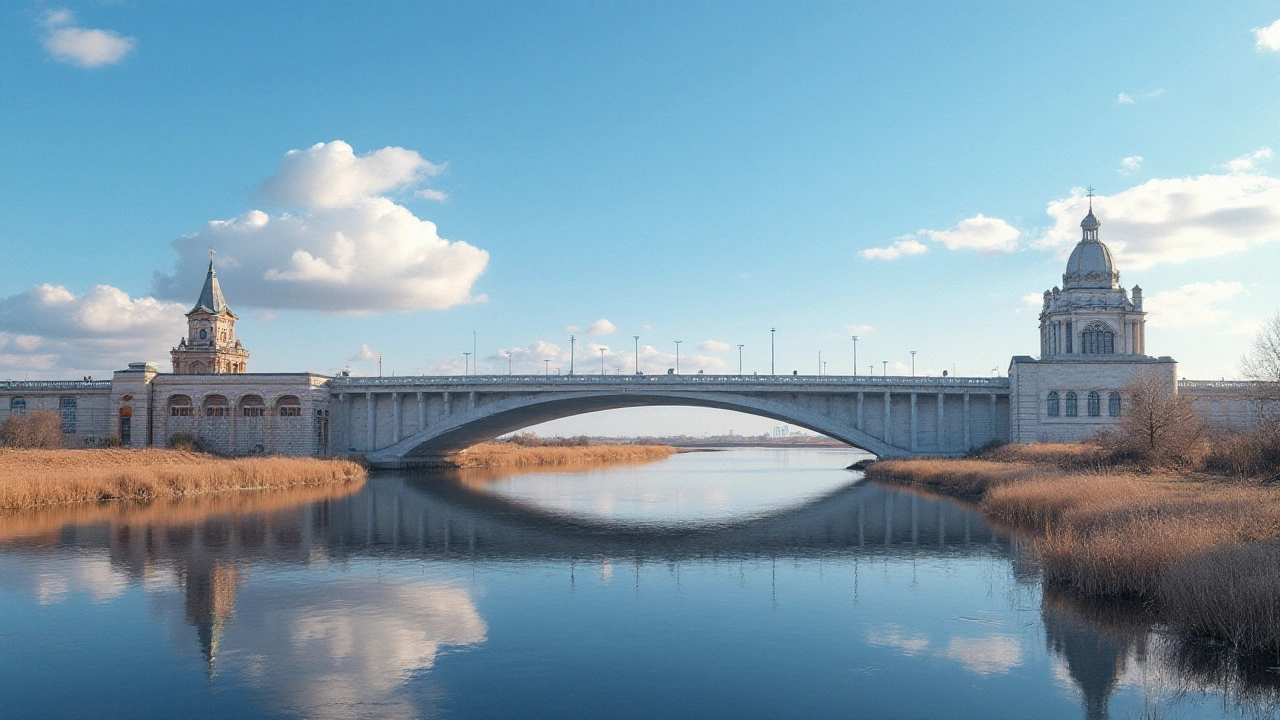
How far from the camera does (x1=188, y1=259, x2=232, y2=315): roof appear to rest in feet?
355

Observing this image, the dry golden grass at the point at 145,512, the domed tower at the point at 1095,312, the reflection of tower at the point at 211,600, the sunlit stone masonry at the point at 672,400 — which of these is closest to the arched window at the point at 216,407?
the sunlit stone masonry at the point at 672,400

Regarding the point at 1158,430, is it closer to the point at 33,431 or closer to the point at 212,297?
the point at 33,431

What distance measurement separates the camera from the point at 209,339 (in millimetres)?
107438

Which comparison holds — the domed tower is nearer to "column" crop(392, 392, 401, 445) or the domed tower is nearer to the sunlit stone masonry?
the sunlit stone masonry

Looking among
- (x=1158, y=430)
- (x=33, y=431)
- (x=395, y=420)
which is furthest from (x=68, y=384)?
(x=1158, y=430)

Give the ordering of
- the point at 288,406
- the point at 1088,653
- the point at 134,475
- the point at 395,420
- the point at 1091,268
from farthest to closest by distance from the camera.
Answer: the point at 1091,268
the point at 395,420
the point at 288,406
the point at 134,475
the point at 1088,653

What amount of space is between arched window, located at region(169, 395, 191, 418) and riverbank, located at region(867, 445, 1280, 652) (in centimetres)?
7141

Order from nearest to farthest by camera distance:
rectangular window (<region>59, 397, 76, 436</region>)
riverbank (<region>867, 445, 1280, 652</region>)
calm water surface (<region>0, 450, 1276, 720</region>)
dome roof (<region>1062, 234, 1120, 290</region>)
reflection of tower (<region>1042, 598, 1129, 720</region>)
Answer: calm water surface (<region>0, 450, 1276, 720</region>), reflection of tower (<region>1042, 598, 1129, 720</region>), riverbank (<region>867, 445, 1280, 652</region>), rectangular window (<region>59, 397, 76, 436</region>), dome roof (<region>1062, 234, 1120, 290</region>)

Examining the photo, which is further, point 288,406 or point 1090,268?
point 1090,268

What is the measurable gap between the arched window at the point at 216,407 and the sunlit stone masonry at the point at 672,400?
0.13 meters

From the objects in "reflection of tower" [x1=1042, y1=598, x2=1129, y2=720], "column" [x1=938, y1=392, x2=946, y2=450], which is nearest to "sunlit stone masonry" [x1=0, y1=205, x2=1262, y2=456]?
"column" [x1=938, y1=392, x2=946, y2=450]

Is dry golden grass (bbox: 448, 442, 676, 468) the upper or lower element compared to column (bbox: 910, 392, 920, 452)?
lower

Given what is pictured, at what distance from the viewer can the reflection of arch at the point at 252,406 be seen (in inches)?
3300

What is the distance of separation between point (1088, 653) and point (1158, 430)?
30.7m
